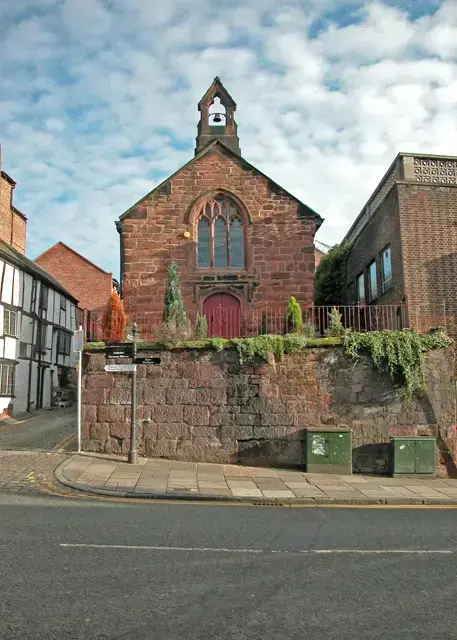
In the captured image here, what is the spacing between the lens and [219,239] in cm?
2230

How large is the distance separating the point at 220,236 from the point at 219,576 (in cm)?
1755

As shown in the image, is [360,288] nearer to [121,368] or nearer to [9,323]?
[121,368]

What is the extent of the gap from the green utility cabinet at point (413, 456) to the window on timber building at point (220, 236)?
10358 millimetres

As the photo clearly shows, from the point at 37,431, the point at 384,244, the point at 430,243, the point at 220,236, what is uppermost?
the point at 220,236

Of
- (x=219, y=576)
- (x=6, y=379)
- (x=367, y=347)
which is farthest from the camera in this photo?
(x=6, y=379)

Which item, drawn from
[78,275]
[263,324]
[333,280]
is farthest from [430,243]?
[78,275]

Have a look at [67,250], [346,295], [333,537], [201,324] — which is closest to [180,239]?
[201,324]

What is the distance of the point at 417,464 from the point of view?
45.1 ft

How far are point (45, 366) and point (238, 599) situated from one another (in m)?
26.1

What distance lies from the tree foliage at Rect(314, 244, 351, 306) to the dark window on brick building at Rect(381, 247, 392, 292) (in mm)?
6136

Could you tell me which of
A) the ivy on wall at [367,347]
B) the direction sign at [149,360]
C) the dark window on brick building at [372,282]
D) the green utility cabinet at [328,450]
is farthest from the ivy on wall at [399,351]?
the dark window on brick building at [372,282]

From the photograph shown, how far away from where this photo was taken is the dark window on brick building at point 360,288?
23.7m

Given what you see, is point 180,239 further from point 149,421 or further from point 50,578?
point 50,578

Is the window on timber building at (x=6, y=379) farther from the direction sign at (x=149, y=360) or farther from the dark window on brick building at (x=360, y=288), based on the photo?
the dark window on brick building at (x=360, y=288)
